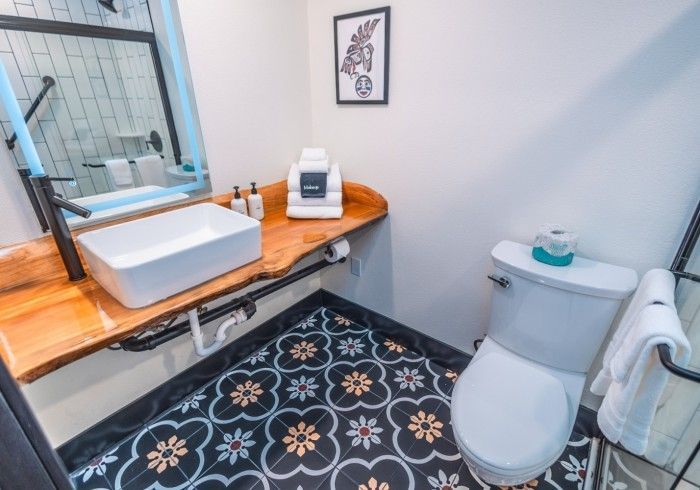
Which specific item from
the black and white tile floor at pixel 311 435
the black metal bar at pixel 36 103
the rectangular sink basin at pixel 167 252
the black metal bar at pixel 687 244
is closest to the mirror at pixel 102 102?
the black metal bar at pixel 36 103

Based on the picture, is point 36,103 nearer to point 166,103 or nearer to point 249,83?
point 166,103

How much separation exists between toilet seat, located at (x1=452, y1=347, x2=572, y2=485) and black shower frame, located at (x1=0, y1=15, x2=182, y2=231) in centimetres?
147

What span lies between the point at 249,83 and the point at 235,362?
1.45 m

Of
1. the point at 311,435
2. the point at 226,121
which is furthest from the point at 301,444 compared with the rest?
the point at 226,121

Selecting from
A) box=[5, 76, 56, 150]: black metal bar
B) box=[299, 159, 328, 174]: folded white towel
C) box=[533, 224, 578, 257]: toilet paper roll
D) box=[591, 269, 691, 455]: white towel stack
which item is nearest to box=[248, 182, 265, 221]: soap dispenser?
box=[299, 159, 328, 174]: folded white towel

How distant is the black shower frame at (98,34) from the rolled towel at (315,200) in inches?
20.3

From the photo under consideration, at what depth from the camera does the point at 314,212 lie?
168cm

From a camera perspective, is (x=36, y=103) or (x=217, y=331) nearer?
(x=36, y=103)

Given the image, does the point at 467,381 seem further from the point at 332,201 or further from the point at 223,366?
the point at 223,366

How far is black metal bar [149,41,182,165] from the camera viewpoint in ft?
4.22

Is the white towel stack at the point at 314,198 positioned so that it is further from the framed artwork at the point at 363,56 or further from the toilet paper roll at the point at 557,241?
the toilet paper roll at the point at 557,241

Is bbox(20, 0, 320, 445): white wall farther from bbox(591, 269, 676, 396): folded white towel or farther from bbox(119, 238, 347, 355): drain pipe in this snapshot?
bbox(591, 269, 676, 396): folded white towel

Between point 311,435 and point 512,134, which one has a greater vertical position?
point 512,134

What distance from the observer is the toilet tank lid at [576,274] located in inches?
43.4
